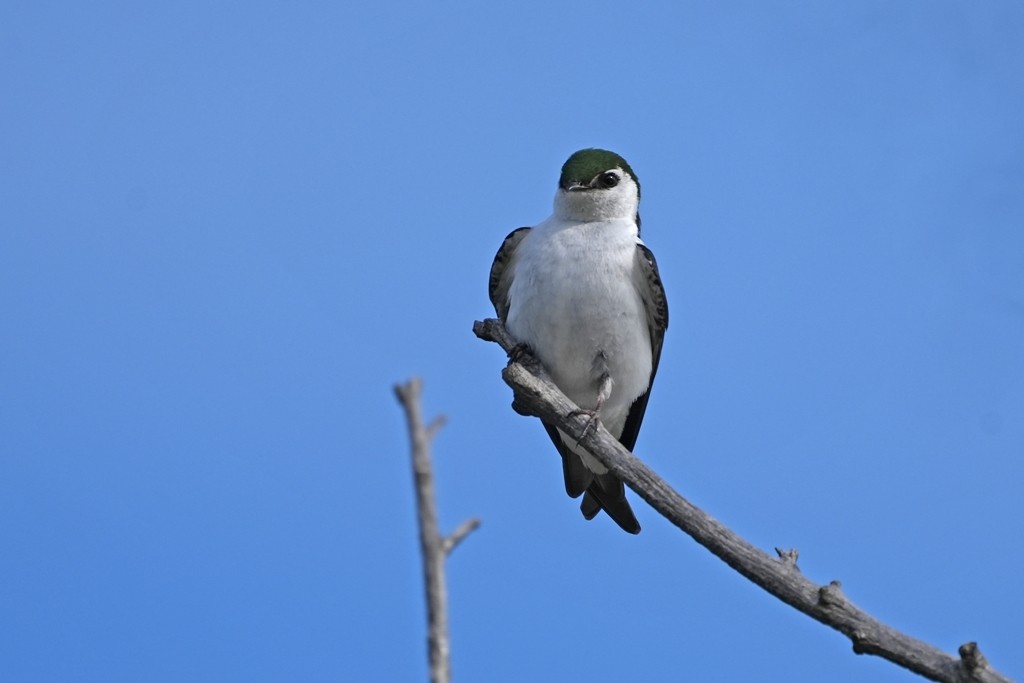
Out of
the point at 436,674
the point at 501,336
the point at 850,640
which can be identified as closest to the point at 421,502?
the point at 436,674

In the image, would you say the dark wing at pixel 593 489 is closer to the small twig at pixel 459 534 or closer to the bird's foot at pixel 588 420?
the bird's foot at pixel 588 420

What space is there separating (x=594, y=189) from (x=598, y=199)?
70 mm

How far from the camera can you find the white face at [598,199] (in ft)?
24.2

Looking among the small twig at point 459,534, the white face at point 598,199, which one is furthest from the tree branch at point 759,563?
the small twig at point 459,534

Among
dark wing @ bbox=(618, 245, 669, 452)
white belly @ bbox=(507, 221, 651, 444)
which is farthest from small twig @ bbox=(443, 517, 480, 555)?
dark wing @ bbox=(618, 245, 669, 452)

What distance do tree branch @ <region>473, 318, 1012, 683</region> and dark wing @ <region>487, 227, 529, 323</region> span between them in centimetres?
89

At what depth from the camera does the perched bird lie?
6.94 meters

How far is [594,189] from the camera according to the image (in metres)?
7.39

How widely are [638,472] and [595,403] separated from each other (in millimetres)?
1199

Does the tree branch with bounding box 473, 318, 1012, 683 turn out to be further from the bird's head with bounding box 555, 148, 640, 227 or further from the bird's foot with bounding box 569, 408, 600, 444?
the bird's head with bounding box 555, 148, 640, 227

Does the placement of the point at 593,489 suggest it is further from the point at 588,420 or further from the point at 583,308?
the point at 583,308

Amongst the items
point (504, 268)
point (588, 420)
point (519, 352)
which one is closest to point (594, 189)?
point (504, 268)

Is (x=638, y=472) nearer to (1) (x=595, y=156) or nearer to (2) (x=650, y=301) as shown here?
(2) (x=650, y=301)

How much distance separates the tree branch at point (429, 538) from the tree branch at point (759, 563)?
347 cm
